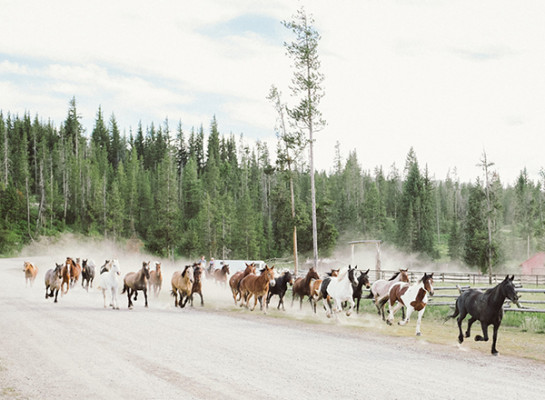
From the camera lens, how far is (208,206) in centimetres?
7881

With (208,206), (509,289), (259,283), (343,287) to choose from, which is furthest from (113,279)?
(208,206)

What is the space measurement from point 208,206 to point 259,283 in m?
58.1

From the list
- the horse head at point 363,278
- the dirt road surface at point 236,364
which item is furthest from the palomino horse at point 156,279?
the horse head at point 363,278

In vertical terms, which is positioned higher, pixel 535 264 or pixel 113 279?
pixel 113 279

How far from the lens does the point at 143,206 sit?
99.6m

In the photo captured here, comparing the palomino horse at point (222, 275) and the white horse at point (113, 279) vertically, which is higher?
the white horse at point (113, 279)

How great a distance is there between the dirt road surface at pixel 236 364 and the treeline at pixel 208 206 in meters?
27.1

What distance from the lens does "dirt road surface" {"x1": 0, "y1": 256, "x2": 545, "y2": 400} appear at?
8664 mm

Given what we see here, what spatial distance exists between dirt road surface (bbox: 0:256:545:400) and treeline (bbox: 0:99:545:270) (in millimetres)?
27139

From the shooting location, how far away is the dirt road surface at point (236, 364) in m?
8.66

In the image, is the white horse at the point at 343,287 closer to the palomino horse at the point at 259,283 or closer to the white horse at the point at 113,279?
the palomino horse at the point at 259,283

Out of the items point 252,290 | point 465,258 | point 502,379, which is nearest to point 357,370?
point 502,379

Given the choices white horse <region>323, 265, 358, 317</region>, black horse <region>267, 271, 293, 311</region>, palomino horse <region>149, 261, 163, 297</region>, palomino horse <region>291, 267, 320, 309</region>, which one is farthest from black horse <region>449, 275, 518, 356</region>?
palomino horse <region>149, 261, 163, 297</region>

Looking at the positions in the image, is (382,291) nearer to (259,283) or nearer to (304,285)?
(304,285)
